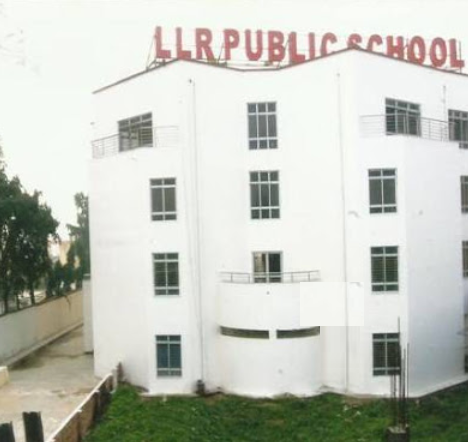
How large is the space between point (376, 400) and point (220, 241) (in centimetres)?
742

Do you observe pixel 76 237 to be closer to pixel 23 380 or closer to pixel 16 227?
pixel 16 227

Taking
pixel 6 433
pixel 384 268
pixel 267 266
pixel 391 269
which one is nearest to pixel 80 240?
pixel 267 266

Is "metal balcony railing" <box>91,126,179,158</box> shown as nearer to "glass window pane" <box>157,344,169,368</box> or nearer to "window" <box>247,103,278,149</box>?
"window" <box>247,103,278,149</box>

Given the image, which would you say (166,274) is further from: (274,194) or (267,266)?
(274,194)

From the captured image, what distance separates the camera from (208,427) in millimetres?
17344

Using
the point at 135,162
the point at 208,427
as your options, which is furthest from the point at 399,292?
the point at 135,162

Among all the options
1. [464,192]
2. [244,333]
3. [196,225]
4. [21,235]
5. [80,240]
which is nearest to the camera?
[244,333]

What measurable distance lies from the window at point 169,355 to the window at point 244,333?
1642 millimetres

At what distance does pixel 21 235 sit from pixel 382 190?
16.6 m

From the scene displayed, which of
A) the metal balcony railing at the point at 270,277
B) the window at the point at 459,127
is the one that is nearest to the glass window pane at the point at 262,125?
the metal balcony railing at the point at 270,277

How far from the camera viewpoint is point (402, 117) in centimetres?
2125

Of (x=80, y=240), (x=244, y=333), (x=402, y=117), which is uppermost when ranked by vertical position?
(x=402, y=117)

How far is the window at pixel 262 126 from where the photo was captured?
21.1 m

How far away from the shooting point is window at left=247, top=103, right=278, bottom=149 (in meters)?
21.1
